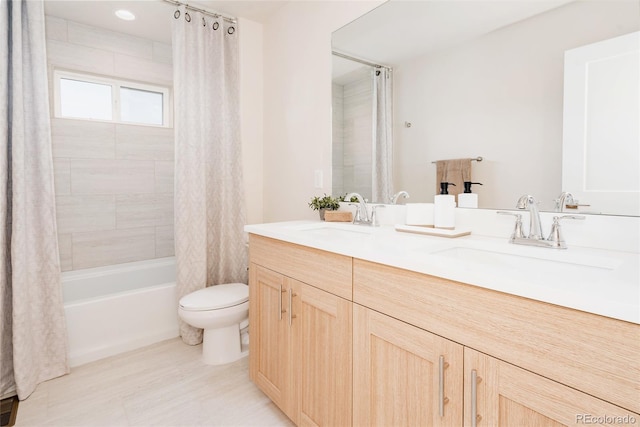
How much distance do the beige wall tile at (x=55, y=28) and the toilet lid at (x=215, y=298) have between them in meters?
2.27

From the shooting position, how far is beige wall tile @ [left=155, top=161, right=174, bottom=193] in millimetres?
3068

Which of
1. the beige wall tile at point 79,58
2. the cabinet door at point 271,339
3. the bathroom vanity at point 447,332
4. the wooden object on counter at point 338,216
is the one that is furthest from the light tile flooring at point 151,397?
the beige wall tile at point 79,58

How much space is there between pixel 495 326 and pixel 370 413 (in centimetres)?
58

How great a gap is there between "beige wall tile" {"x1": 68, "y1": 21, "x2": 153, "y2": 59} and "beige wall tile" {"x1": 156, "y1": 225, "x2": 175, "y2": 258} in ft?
5.07

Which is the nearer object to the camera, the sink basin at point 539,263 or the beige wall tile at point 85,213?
the sink basin at point 539,263

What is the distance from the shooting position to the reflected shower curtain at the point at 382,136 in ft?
5.98

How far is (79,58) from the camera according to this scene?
268 cm

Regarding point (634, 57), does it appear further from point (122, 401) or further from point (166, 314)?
point (166, 314)

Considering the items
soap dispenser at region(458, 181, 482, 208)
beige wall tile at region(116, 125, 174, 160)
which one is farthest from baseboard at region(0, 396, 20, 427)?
soap dispenser at region(458, 181, 482, 208)

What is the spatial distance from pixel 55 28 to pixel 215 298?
244 centimetres

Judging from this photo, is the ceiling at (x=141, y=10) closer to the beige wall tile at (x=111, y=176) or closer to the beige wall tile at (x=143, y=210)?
the beige wall tile at (x=111, y=176)

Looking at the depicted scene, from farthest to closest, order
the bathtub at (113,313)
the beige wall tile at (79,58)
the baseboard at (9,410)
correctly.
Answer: the beige wall tile at (79,58), the bathtub at (113,313), the baseboard at (9,410)

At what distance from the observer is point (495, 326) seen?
783 mm

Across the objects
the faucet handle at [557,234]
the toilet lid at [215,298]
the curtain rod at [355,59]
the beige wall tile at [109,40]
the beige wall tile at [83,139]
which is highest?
the beige wall tile at [109,40]
